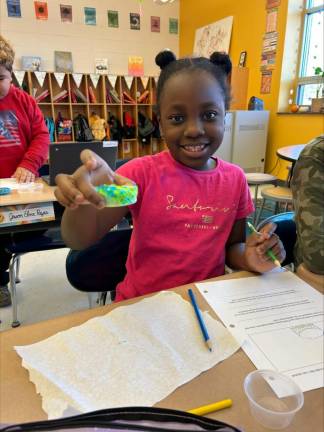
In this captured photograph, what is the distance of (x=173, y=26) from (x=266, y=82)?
270 centimetres

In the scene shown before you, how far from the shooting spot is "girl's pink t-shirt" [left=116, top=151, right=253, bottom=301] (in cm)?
88

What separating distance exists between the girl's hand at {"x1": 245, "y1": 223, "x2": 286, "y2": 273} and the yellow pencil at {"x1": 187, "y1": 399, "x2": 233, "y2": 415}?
39cm

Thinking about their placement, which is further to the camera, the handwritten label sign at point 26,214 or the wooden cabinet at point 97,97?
the wooden cabinet at point 97,97

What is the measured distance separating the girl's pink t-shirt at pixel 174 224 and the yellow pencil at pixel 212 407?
1.54ft

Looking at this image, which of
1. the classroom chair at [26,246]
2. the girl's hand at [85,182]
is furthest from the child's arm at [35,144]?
the girl's hand at [85,182]

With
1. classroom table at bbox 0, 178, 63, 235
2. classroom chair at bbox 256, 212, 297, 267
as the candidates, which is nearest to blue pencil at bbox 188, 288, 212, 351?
classroom chair at bbox 256, 212, 297, 267

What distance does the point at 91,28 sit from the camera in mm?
5574

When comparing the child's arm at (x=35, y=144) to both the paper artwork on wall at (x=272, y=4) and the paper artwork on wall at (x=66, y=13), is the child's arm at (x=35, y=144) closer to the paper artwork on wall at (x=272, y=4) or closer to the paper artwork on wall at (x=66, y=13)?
the paper artwork on wall at (x=272, y=4)

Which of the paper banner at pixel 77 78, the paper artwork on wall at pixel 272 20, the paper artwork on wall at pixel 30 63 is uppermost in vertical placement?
the paper artwork on wall at pixel 272 20

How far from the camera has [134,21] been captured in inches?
229

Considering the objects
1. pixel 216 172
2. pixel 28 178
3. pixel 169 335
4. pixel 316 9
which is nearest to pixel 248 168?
pixel 316 9

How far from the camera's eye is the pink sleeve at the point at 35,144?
181 centimetres

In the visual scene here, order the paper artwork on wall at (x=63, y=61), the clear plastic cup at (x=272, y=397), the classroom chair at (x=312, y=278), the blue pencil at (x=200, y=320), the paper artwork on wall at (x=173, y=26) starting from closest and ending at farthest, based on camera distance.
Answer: the clear plastic cup at (x=272, y=397)
the blue pencil at (x=200, y=320)
the classroom chair at (x=312, y=278)
the paper artwork on wall at (x=63, y=61)
the paper artwork on wall at (x=173, y=26)

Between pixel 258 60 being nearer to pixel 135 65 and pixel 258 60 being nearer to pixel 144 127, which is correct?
pixel 144 127
